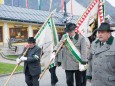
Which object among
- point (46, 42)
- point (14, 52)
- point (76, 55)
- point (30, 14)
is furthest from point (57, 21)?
point (76, 55)

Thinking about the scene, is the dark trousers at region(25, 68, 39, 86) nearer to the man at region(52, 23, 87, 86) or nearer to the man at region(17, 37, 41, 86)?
the man at region(17, 37, 41, 86)

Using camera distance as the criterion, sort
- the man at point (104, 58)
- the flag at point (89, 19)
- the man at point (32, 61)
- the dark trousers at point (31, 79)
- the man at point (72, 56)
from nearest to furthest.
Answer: the man at point (104, 58) < the man at point (72, 56) < the man at point (32, 61) < the dark trousers at point (31, 79) < the flag at point (89, 19)

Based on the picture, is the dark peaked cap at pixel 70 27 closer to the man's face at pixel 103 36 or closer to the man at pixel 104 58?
the man at pixel 104 58

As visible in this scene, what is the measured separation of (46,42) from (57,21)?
34282 mm

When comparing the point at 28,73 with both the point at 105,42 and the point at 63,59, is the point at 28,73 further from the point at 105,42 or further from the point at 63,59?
the point at 105,42

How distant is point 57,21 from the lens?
44906mm

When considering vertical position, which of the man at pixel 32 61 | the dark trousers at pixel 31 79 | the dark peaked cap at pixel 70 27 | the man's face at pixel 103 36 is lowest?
the dark trousers at pixel 31 79

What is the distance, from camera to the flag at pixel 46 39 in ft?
34.5

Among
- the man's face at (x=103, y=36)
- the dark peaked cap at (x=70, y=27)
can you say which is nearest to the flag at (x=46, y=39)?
the dark peaked cap at (x=70, y=27)

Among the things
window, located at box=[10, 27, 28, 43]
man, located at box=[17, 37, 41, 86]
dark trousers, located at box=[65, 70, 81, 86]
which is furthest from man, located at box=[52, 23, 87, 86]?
window, located at box=[10, 27, 28, 43]

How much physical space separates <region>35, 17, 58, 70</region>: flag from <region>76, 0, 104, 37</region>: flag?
121cm

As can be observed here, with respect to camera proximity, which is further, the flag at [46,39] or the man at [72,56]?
the flag at [46,39]

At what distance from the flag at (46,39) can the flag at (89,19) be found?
121cm

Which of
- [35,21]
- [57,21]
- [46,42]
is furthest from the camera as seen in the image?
[57,21]
